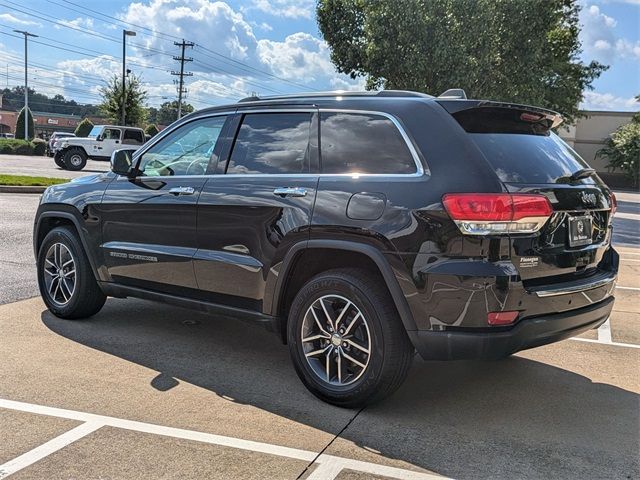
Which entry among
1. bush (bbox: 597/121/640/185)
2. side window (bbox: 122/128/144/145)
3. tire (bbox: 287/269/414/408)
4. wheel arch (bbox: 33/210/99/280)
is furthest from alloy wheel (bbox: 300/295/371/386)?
bush (bbox: 597/121/640/185)

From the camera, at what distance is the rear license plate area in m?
3.52

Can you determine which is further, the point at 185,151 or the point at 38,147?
the point at 38,147

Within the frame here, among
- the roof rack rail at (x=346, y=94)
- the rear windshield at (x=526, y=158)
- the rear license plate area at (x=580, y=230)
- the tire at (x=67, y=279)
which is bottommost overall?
the tire at (x=67, y=279)

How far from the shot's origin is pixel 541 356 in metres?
4.93

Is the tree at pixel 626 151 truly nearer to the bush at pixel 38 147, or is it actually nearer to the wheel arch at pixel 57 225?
the bush at pixel 38 147

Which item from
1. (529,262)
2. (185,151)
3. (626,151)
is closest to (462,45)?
(185,151)

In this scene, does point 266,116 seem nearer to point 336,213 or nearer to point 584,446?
point 336,213

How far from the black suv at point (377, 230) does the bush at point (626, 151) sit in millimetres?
47673

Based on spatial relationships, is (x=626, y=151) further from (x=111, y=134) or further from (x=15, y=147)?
(x=15, y=147)

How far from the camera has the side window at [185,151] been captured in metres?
4.59

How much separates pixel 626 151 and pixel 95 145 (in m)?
39.2

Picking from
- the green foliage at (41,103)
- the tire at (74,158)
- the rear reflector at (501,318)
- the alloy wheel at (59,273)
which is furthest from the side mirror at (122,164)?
the green foliage at (41,103)

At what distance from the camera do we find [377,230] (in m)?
3.46

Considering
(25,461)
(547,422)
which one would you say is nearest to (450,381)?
(547,422)
